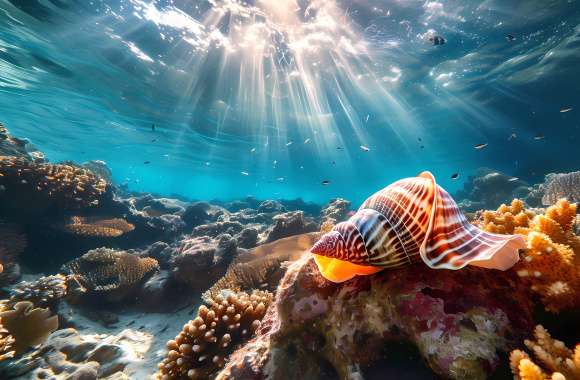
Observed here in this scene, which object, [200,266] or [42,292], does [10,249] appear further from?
[200,266]

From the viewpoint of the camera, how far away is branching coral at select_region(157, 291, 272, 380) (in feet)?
9.78

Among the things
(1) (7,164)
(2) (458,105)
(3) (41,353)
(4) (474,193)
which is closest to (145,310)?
(3) (41,353)

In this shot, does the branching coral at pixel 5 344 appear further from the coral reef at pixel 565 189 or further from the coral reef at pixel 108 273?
the coral reef at pixel 565 189

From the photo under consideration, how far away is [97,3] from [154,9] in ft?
8.06

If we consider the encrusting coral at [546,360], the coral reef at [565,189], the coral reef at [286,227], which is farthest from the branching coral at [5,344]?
the coral reef at [565,189]

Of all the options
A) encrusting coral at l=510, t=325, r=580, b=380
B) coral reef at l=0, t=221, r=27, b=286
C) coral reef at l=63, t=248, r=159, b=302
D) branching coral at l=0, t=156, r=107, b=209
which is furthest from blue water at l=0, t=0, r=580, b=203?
encrusting coral at l=510, t=325, r=580, b=380

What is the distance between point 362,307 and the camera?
2008 millimetres

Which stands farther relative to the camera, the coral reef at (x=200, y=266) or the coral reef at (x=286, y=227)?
the coral reef at (x=286, y=227)

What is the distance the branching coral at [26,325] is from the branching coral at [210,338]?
2.41 m

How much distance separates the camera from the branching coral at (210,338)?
2982mm

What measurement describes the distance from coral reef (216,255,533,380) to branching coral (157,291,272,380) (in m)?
0.73

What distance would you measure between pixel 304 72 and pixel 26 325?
16.8m

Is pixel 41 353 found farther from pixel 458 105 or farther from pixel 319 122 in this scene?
pixel 458 105

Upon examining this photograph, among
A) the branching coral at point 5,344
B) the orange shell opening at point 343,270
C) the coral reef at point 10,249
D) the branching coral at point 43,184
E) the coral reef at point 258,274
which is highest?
the branching coral at point 43,184
